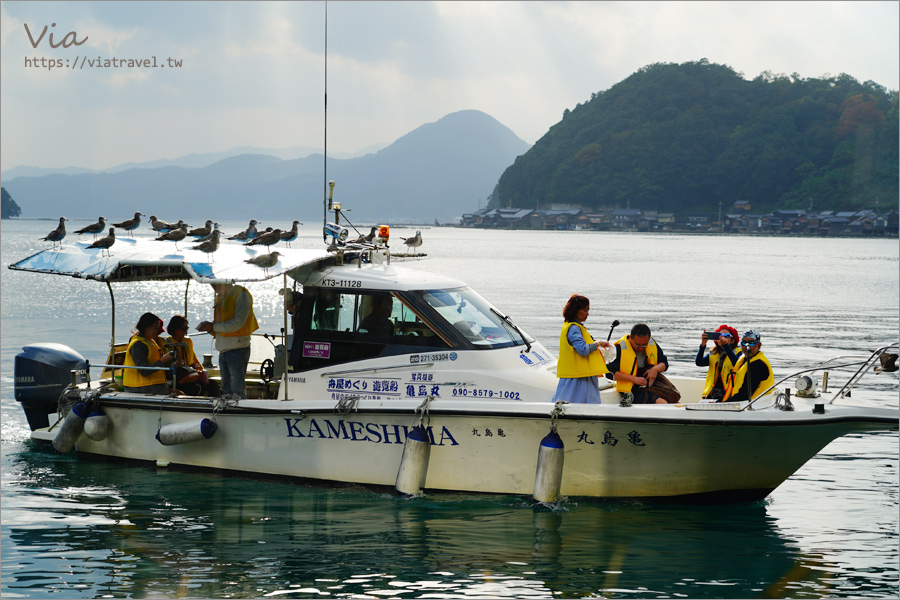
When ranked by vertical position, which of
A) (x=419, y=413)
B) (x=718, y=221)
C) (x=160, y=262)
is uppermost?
(x=718, y=221)

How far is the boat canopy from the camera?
30.0 feet

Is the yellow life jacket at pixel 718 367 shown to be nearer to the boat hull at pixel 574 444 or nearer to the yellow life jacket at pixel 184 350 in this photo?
the boat hull at pixel 574 444

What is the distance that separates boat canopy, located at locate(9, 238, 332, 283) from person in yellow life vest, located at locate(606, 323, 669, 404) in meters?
3.28

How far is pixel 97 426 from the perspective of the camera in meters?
10.3

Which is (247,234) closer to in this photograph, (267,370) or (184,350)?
(184,350)

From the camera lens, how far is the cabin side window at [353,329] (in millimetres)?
9445

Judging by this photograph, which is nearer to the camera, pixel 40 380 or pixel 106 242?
pixel 106 242

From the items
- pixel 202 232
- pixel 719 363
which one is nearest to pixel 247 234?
pixel 202 232

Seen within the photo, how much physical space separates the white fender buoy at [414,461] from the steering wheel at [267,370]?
2098 millimetres

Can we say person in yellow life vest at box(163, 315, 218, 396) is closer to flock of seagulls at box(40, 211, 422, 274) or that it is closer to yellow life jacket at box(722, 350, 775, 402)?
flock of seagulls at box(40, 211, 422, 274)

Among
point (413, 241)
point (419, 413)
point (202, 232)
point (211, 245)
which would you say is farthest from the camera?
point (413, 241)

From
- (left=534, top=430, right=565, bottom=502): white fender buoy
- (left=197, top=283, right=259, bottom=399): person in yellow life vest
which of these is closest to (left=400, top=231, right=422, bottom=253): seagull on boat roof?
(left=197, top=283, right=259, bottom=399): person in yellow life vest

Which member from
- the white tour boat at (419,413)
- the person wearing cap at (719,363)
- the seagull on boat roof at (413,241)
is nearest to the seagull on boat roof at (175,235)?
the white tour boat at (419,413)

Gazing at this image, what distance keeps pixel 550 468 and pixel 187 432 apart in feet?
12.7
